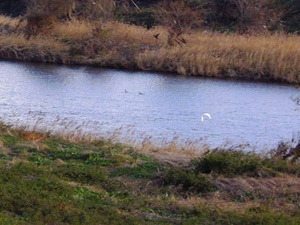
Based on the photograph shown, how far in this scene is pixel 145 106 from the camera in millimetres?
19219

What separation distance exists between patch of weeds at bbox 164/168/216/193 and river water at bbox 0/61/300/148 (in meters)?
4.66

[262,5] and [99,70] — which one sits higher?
[262,5]

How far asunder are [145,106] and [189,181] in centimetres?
1109


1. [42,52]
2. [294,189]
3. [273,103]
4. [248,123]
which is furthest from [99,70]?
[294,189]

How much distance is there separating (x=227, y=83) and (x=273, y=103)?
414 centimetres

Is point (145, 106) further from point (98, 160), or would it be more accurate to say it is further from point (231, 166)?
point (231, 166)

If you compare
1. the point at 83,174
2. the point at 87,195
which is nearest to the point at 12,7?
the point at 83,174

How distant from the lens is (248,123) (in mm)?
17609

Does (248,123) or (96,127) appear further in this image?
(248,123)

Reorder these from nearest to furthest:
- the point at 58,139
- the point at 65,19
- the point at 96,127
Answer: the point at 58,139 → the point at 96,127 → the point at 65,19

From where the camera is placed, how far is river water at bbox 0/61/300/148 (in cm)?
1510

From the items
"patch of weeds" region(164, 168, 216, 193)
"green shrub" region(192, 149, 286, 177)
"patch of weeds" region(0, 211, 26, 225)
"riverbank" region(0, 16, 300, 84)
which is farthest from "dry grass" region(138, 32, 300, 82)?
"patch of weeds" region(0, 211, 26, 225)

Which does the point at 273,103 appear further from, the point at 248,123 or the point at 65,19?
the point at 65,19

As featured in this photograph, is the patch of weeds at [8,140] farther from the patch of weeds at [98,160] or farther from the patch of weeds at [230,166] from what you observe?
the patch of weeds at [230,166]
